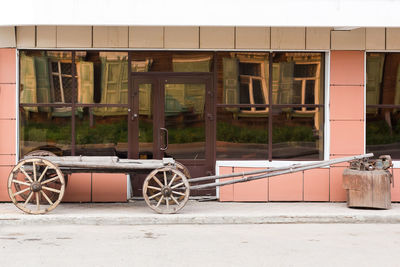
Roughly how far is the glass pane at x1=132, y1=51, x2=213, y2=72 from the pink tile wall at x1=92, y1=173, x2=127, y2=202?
2.09 metres

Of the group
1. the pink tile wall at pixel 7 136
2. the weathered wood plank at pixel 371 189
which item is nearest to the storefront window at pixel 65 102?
the pink tile wall at pixel 7 136

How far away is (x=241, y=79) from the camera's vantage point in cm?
1238

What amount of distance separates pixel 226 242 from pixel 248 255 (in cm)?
95

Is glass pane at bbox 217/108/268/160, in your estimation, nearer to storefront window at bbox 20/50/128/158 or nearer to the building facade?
the building facade

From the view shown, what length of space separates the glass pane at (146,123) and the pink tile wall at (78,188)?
1.14 meters

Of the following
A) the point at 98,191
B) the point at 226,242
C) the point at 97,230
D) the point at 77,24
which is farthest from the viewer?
the point at 98,191

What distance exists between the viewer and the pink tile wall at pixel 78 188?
1207cm

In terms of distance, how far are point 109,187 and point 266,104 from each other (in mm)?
3383

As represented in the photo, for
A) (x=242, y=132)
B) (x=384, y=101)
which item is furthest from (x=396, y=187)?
(x=242, y=132)

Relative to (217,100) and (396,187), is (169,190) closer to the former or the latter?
(217,100)

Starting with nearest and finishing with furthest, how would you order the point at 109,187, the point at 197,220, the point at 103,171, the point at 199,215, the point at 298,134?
the point at 197,220, the point at 199,215, the point at 103,171, the point at 109,187, the point at 298,134

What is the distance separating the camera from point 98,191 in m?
12.1
